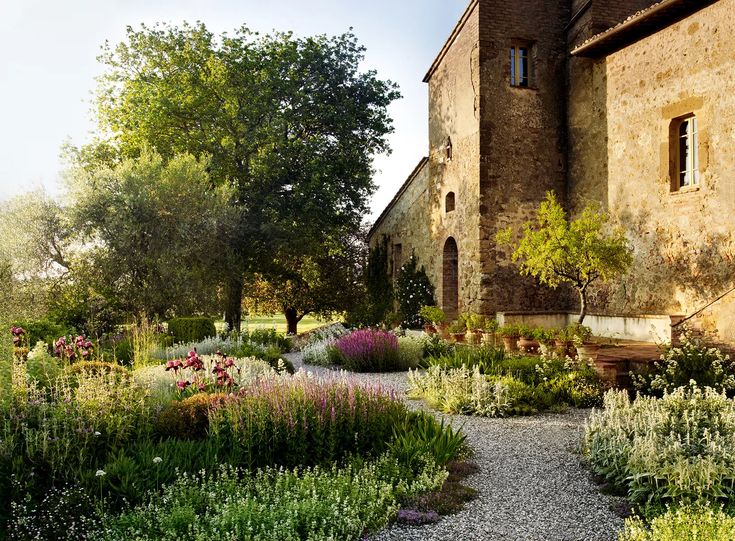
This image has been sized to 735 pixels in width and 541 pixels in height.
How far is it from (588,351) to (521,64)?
28.4ft

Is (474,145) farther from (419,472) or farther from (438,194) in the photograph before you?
(419,472)

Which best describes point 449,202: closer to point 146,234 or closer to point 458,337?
point 458,337

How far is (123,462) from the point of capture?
439cm

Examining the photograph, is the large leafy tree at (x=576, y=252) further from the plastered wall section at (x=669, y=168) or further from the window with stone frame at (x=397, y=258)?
the window with stone frame at (x=397, y=258)

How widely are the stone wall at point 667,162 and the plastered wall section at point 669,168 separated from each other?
19mm

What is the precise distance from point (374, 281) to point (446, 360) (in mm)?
12326

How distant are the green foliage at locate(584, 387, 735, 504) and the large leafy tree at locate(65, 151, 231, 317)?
12199mm

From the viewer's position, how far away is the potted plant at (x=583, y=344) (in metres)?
9.15

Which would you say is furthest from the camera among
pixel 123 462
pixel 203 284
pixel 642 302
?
pixel 203 284

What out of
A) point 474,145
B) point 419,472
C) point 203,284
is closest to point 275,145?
point 203,284

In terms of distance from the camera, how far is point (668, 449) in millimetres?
4613

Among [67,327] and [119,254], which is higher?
[119,254]

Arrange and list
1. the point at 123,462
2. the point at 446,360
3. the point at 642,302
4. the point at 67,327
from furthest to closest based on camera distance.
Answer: the point at 67,327, the point at 642,302, the point at 446,360, the point at 123,462

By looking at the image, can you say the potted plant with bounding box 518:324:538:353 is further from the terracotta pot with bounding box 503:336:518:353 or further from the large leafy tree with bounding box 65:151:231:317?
the large leafy tree with bounding box 65:151:231:317
